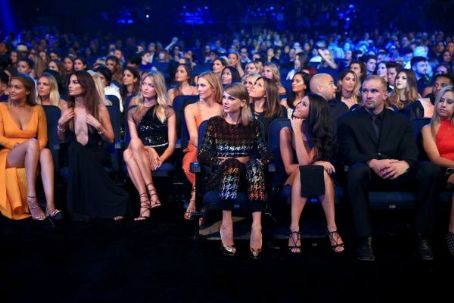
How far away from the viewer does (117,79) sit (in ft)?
28.3

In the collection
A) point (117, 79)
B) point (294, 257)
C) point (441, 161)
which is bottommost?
point (294, 257)

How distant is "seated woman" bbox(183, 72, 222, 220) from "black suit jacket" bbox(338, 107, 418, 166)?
53.3 inches

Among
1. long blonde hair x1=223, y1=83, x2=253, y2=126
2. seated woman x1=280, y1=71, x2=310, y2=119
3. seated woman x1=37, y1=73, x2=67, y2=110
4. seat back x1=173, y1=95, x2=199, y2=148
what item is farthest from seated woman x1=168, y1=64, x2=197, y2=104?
long blonde hair x1=223, y1=83, x2=253, y2=126

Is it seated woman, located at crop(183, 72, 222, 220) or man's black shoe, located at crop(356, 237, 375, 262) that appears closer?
man's black shoe, located at crop(356, 237, 375, 262)

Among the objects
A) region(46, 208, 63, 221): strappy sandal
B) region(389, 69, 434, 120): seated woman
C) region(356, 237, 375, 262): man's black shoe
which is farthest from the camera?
region(389, 69, 434, 120): seated woman

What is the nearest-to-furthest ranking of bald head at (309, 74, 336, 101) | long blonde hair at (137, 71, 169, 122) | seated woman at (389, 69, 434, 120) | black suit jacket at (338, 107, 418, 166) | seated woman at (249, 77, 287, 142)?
black suit jacket at (338, 107, 418, 166) < bald head at (309, 74, 336, 101) < long blonde hair at (137, 71, 169, 122) < seated woman at (249, 77, 287, 142) < seated woman at (389, 69, 434, 120)

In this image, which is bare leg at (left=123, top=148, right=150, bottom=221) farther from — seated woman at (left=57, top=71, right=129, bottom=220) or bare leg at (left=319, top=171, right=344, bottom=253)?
bare leg at (left=319, top=171, right=344, bottom=253)

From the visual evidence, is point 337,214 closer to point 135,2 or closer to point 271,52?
point 271,52

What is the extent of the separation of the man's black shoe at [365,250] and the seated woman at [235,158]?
27.0 inches

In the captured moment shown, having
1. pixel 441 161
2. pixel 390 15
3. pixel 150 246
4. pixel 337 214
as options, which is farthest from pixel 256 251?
pixel 390 15

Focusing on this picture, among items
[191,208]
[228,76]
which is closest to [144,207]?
[191,208]

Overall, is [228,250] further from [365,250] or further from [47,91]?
[47,91]

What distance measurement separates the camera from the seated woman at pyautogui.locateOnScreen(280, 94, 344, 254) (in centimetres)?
436

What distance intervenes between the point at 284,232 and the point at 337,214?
0.65 meters
